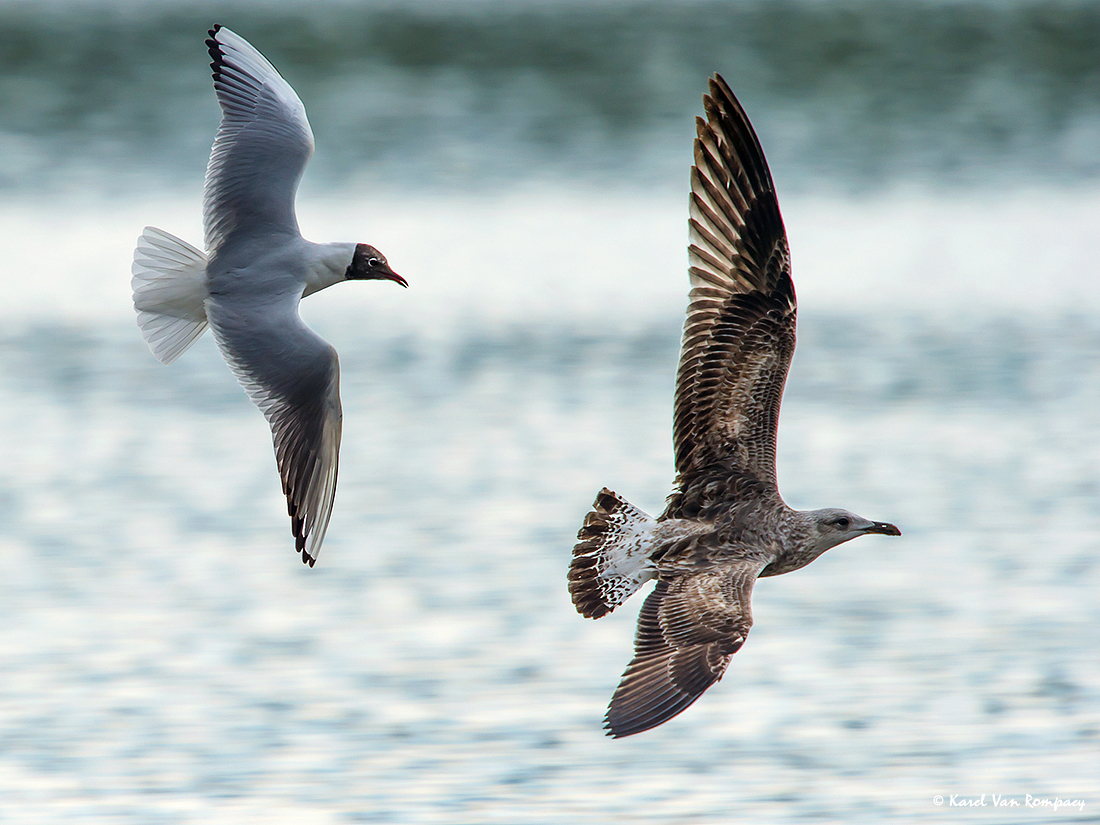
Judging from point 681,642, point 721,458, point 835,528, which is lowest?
point 681,642

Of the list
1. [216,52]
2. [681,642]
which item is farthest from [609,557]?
[216,52]

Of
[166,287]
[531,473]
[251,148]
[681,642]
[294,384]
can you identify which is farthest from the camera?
[531,473]

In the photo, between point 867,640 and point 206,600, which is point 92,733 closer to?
point 206,600

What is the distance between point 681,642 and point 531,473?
6231 millimetres

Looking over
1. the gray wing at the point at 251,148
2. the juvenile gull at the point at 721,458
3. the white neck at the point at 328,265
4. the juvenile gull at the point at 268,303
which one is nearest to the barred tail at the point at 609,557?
the juvenile gull at the point at 721,458

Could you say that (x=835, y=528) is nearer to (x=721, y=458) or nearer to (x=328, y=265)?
(x=721, y=458)

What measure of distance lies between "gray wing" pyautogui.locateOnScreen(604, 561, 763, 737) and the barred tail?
149mm

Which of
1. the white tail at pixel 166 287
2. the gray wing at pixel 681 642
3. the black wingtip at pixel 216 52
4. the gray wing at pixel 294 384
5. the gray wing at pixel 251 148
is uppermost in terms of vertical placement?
the black wingtip at pixel 216 52

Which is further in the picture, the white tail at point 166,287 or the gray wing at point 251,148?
the gray wing at point 251,148

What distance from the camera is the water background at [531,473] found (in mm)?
8680

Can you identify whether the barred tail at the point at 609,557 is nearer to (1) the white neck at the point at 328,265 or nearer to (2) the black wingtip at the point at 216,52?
(1) the white neck at the point at 328,265

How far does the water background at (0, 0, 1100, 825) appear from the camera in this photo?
868 cm

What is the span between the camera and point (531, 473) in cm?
1299

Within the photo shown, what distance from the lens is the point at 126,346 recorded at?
18172mm
